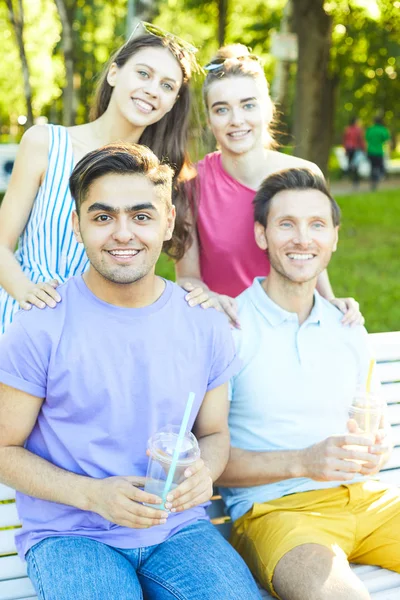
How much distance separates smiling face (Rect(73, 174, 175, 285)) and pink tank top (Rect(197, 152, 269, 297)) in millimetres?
1096

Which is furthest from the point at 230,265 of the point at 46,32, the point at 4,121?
the point at 4,121

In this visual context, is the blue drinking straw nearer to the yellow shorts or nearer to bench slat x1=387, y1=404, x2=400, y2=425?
the yellow shorts

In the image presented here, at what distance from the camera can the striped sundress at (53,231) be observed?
3.28 meters

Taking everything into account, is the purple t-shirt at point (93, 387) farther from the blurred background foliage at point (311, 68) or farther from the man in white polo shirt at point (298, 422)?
the blurred background foliage at point (311, 68)

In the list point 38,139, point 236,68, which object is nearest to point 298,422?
point 38,139

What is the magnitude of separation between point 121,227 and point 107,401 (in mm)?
583

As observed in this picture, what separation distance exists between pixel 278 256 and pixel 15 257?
3.69 feet

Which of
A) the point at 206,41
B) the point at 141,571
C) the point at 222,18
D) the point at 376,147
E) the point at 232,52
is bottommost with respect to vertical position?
the point at 141,571

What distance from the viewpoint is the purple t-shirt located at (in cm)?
258

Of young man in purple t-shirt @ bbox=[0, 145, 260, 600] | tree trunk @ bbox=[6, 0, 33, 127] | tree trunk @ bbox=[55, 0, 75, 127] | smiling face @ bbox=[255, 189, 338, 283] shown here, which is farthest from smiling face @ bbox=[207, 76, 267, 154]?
tree trunk @ bbox=[6, 0, 33, 127]

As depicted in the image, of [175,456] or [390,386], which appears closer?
[175,456]

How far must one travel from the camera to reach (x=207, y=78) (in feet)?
12.4

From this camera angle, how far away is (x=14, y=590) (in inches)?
114

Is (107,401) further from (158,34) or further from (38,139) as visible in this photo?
(158,34)
